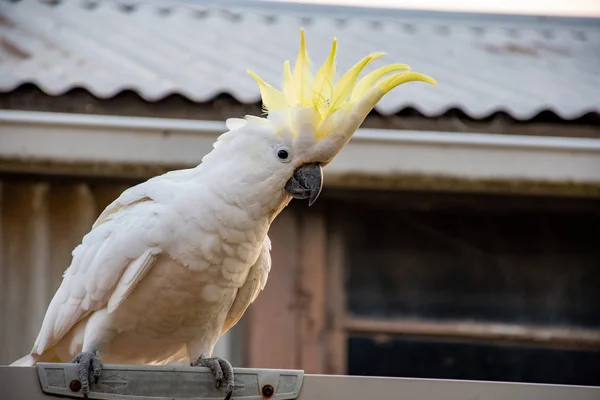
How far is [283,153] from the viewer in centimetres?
254

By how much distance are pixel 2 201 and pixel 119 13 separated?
1.35 metres

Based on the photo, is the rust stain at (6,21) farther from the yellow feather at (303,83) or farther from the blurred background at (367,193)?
the yellow feather at (303,83)

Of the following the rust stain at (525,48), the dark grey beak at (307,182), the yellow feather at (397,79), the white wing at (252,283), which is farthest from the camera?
the rust stain at (525,48)

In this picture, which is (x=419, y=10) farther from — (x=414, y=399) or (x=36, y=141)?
(x=414, y=399)

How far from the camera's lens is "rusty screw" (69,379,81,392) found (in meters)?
2.01

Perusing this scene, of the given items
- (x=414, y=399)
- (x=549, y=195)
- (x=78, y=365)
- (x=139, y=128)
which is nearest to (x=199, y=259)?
(x=78, y=365)

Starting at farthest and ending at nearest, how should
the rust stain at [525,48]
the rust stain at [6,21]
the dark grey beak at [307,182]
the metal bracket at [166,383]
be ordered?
1. the rust stain at [525,48]
2. the rust stain at [6,21]
3. the dark grey beak at [307,182]
4. the metal bracket at [166,383]

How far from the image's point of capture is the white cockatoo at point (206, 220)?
247cm

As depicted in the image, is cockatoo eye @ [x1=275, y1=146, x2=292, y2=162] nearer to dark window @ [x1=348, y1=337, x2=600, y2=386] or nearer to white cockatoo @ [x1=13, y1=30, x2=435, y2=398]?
white cockatoo @ [x1=13, y1=30, x2=435, y2=398]

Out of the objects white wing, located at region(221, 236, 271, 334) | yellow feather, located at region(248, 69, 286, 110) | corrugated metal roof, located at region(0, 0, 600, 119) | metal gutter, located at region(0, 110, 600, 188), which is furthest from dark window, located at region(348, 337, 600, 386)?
yellow feather, located at region(248, 69, 286, 110)

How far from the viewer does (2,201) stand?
11.9 ft

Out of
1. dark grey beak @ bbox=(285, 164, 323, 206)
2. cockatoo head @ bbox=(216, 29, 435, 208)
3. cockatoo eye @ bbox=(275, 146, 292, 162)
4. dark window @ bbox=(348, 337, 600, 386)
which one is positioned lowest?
dark window @ bbox=(348, 337, 600, 386)

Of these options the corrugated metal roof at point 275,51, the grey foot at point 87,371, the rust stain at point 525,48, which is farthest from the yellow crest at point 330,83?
the rust stain at point 525,48

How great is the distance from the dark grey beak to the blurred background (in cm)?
98
